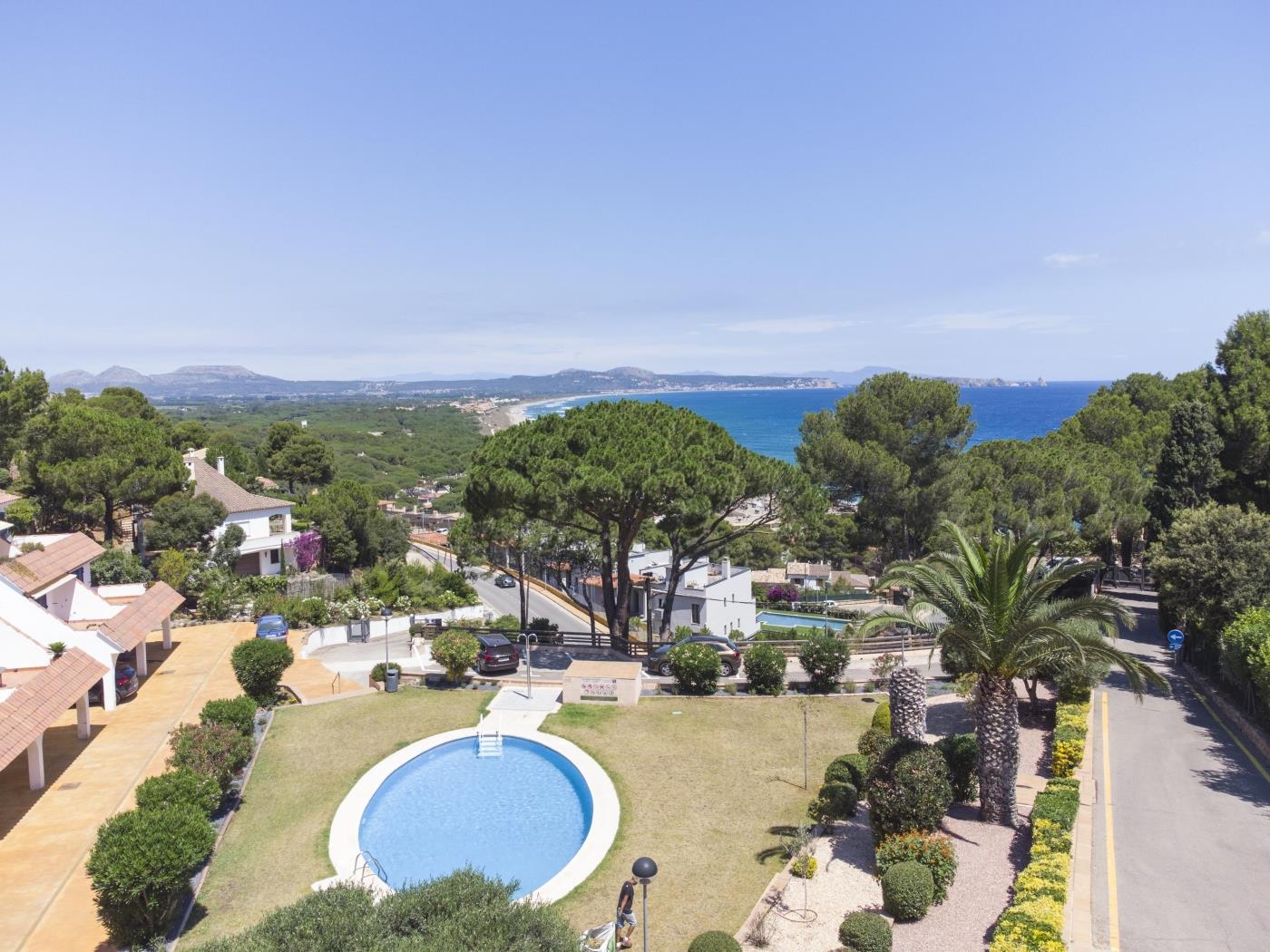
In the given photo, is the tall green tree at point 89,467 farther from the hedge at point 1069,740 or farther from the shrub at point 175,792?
the hedge at point 1069,740

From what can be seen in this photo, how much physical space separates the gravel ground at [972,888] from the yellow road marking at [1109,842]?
1242mm

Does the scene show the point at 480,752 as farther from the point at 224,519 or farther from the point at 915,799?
the point at 224,519

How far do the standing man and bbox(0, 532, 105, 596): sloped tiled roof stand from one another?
17.8m

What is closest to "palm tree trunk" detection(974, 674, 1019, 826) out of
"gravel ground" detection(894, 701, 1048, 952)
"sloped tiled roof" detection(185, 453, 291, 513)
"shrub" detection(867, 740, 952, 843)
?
"gravel ground" detection(894, 701, 1048, 952)

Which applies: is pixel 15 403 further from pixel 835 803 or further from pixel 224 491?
pixel 835 803

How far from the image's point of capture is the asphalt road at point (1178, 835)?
10945mm

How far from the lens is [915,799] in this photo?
13.1 meters

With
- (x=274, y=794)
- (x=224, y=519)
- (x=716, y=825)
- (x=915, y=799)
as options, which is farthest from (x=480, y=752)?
(x=224, y=519)

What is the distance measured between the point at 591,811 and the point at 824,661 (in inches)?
360

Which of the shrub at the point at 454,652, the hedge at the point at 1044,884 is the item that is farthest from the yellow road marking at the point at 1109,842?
the shrub at the point at 454,652

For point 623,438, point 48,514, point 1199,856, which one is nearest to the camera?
point 1199,856

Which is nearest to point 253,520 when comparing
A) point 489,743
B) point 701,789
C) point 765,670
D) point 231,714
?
point 231,714

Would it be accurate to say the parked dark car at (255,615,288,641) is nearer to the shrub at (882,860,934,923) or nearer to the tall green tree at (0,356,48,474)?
the tall green tree at (0,356,48,474)

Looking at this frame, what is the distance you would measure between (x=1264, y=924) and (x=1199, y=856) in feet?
6.64
